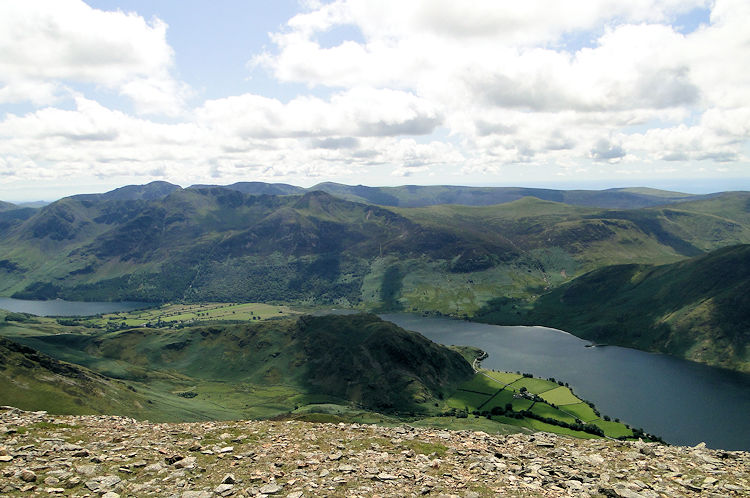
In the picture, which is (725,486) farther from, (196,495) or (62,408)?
(62,408)

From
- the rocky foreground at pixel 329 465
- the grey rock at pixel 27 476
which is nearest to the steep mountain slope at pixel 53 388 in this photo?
the rocky foreground at pixel 329 465

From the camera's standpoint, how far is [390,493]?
28.2 metres

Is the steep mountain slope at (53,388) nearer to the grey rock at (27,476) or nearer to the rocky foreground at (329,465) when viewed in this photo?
the rocky foreground at (329,465)

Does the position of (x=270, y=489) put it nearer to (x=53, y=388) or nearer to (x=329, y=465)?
(x=329, y=465)

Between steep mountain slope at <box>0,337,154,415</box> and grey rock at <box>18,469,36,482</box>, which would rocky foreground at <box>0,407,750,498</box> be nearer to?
grey rock at <box>18,469,36,482</box>

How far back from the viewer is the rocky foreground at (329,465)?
28422mm

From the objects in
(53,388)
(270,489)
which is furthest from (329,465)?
(53,388)

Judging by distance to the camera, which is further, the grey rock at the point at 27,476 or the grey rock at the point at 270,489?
the grey rock at the point at 270,489

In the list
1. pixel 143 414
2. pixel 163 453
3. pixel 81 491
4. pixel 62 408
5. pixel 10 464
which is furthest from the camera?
pixel 143 414

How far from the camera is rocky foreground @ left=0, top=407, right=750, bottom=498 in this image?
28.4 meters

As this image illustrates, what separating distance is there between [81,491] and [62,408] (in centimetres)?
10986

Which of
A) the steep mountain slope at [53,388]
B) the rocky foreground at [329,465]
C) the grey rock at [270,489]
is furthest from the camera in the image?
the steep mountain slope at [53,388]

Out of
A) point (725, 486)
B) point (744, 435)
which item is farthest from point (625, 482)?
point (744, 435)

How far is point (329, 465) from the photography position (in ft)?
112
